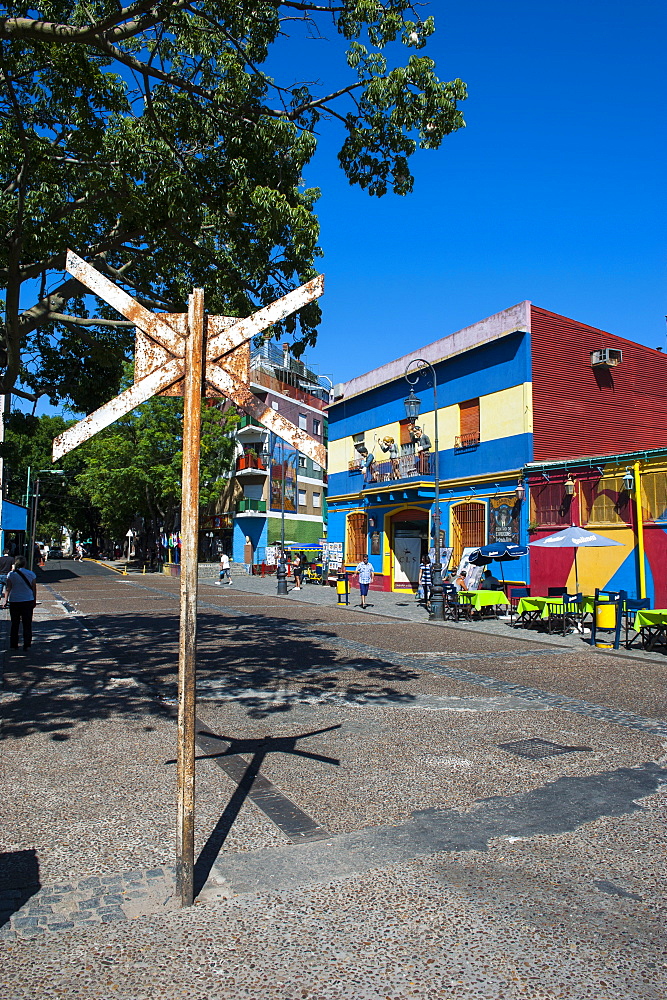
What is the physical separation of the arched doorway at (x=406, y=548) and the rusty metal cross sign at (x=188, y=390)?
2555cm

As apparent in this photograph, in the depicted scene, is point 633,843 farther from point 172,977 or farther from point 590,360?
point 590,360

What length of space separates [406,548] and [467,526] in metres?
5.44

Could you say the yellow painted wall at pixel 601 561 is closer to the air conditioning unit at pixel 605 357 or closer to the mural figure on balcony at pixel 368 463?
the air conditioning unit at pixel 605 357

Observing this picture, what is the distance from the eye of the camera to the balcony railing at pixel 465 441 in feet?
80.7

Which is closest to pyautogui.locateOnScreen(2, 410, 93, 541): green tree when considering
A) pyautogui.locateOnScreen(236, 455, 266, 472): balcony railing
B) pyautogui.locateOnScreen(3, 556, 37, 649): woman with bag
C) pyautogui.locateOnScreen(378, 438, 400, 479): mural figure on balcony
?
pyautogui.locateOnScreen(236, 455, 266, 472): balcony railing

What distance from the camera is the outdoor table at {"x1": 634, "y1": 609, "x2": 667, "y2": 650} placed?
42.1 feet

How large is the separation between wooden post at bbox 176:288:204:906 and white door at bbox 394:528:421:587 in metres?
26.2

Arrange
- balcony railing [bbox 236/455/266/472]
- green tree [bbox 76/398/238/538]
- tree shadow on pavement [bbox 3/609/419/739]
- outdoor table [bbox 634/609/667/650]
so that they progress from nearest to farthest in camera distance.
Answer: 1. tree shadow on pavement [bbox 3/609/419/739]
2. outdoor table [bbox 634/609/667/650]
3. green tree [bbox 76/398/238/538]
4. balcony railing [bbox 236/455/266/472]

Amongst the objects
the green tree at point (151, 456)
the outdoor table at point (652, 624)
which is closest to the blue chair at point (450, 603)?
the outdoor table at point (652, 624)

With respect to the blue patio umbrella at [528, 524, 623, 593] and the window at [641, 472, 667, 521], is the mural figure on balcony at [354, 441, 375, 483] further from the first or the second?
the blue patio umbrella at [528, 524, 623, 593]

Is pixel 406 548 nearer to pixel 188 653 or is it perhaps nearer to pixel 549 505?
pixel 549 505

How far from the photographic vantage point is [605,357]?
23.7m

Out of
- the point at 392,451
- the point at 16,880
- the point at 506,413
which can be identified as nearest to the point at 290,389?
the point at 392,451

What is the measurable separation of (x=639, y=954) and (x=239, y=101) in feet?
30.5
